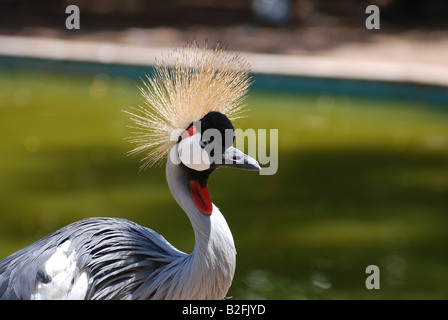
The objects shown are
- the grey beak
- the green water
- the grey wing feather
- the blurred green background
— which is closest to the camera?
the grey beak

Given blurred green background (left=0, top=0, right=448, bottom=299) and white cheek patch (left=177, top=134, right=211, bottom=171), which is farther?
blurred green background (left=0, top=0, right=448, bottom=299)

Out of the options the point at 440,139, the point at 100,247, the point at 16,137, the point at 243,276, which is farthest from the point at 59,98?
the point at 100,247

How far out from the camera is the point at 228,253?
1917 millimetres

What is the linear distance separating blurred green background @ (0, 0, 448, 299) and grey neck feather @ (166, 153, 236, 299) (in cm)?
89

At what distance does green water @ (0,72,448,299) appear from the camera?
3.08 metres

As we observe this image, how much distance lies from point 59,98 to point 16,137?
1366 millimetres

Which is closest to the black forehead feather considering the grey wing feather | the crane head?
the crane head

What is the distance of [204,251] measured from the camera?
189 centimetres

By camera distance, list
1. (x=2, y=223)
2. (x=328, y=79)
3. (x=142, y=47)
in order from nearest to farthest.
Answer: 1. (x=2, y=223)
2. (x=328, y=79)
3. (x=142, y=47)

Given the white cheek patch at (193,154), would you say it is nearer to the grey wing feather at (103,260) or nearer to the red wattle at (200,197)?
the red wattle at (200,197)

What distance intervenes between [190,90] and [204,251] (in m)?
0.45

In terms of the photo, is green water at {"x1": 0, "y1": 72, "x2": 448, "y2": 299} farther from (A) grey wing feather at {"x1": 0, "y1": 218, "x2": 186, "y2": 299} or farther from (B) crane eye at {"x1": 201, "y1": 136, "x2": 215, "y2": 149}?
(B) crane eye at {"x1": 201, "y1": 136, "x2": 215, "y2": 149}

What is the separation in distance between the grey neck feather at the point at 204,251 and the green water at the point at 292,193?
85 cm

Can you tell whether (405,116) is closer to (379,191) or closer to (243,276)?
(379,191)
